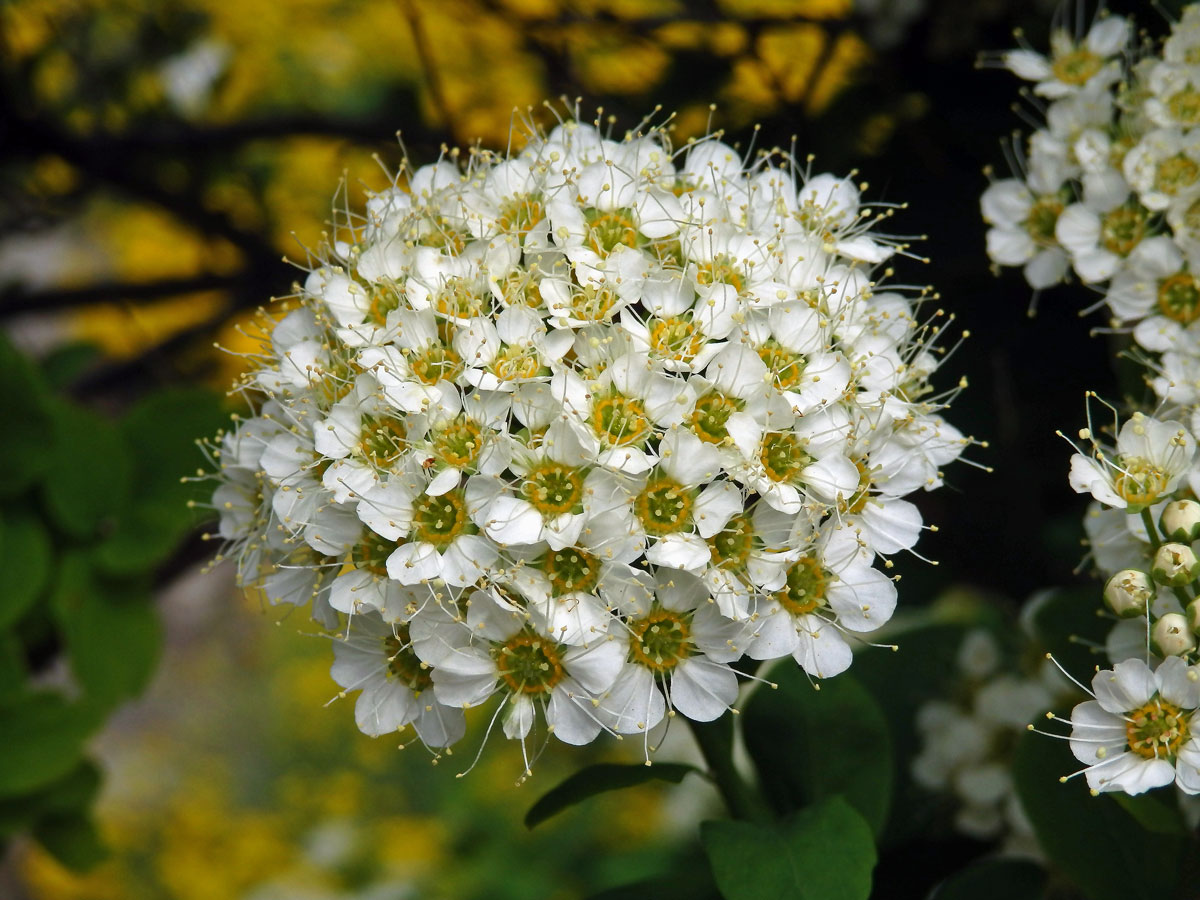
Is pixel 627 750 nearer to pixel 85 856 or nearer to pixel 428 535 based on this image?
pixel 85 856

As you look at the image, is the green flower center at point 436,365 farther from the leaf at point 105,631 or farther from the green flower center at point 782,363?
the leaf at point 105,631

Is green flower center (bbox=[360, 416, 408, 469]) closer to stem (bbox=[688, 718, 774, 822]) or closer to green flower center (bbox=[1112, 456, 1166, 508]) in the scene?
stem (bbox=[688, 718, 774, 822])

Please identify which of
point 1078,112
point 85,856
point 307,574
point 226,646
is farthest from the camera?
point 226,646

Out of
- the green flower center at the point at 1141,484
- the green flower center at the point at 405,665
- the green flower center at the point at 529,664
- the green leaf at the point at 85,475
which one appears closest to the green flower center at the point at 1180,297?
the green flower center at the point at 1141,484

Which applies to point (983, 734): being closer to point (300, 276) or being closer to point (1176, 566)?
point (1176, 566)

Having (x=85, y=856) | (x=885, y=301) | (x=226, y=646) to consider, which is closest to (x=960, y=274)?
(x=885, y=301)

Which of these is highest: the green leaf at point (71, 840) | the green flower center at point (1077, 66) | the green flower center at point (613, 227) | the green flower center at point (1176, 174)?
the green flower center at point (1077, 66)
